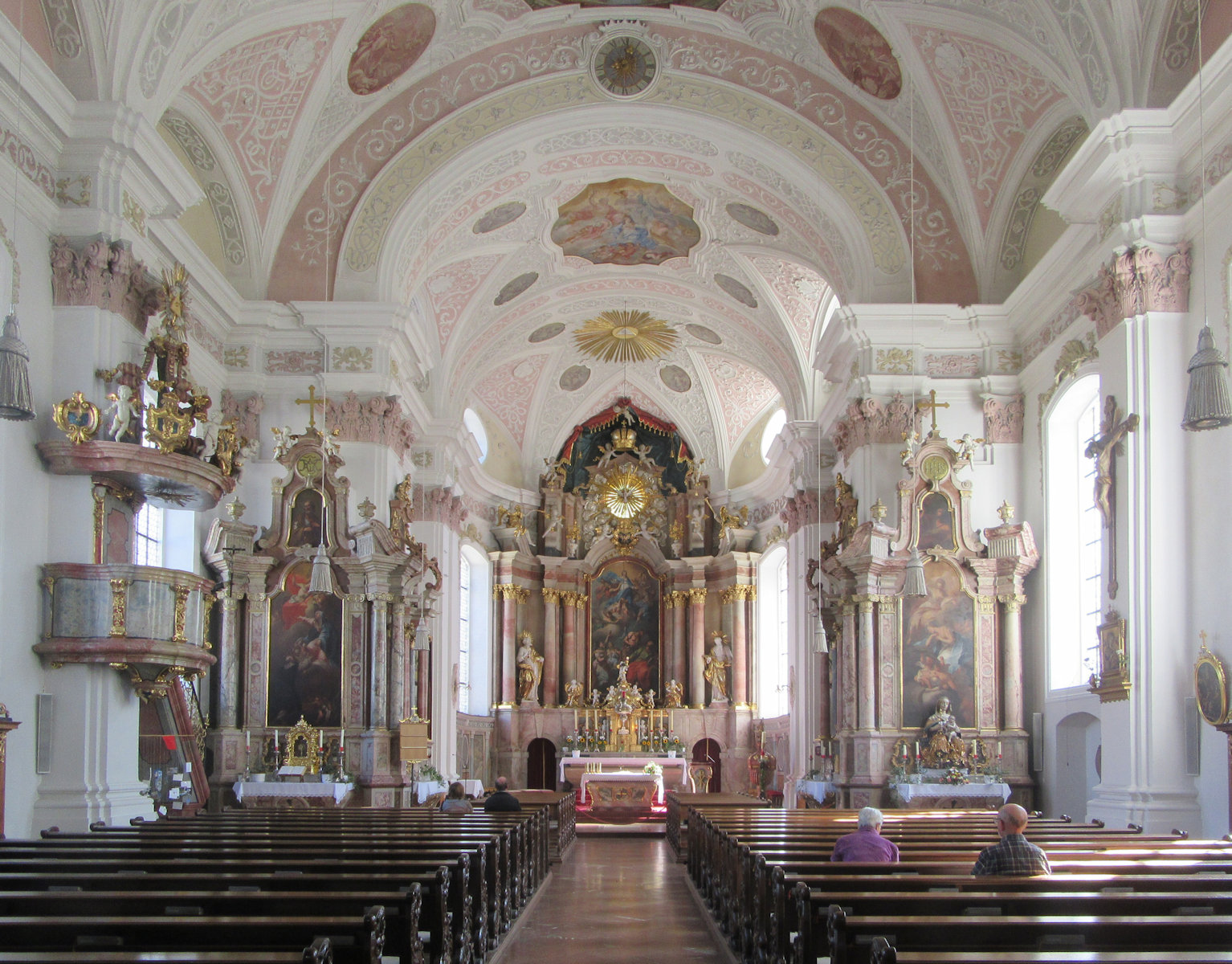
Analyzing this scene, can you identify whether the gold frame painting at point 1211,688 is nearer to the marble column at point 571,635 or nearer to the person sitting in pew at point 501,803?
the person sitting in pew at point 501,803

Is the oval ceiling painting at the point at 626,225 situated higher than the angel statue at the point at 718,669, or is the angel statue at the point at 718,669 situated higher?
the oval ceiling painting at the point at 626,225

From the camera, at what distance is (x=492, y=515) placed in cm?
3089

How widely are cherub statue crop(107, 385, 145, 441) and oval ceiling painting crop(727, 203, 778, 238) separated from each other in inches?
467

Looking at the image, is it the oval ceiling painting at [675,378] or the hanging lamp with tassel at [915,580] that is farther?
the oval ceiling painting at [675,378]

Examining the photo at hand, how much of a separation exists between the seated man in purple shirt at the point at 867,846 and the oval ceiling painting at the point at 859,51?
11839mm

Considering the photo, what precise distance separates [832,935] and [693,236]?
19516 mm

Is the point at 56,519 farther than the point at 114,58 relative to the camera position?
No

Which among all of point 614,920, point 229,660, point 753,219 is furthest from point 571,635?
point 614,920

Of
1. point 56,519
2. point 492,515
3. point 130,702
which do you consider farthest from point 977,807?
point 492,515

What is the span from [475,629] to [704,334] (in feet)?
28.7

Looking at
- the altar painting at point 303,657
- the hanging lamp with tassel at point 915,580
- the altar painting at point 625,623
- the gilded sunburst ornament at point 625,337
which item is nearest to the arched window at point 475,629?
the altar painting at point 625,623

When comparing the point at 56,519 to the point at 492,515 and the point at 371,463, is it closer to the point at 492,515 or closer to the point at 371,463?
the point at 371,463

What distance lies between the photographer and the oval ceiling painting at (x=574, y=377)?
31.0m

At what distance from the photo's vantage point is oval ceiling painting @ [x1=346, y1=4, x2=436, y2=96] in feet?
55.4
